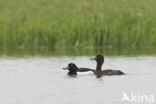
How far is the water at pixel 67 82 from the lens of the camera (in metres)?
11.2

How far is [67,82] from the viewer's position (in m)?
13.4

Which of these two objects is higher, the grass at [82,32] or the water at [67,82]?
the grass at [82,32]

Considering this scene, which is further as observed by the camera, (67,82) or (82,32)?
(82,32)

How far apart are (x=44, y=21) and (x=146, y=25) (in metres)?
4.13

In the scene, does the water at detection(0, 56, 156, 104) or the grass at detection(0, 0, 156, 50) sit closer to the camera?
the water at detection(0, 56, 156, 104)

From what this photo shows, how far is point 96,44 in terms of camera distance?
21.1 meters

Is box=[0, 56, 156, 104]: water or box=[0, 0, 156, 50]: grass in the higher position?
box=[0, 0, 156, 50]: grass

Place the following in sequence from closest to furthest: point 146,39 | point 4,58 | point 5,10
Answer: point 4,58 < point 146,39 < point 5,10

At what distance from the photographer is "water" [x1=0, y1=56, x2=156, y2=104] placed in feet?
36.6

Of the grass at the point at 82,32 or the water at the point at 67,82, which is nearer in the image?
the water at the point at 67,82

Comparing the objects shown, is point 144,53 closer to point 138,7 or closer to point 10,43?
point 10,43

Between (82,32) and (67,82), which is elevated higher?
(82,32)

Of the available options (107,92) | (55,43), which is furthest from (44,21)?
(107,92)

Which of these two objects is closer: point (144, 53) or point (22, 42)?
point (144, 53)
